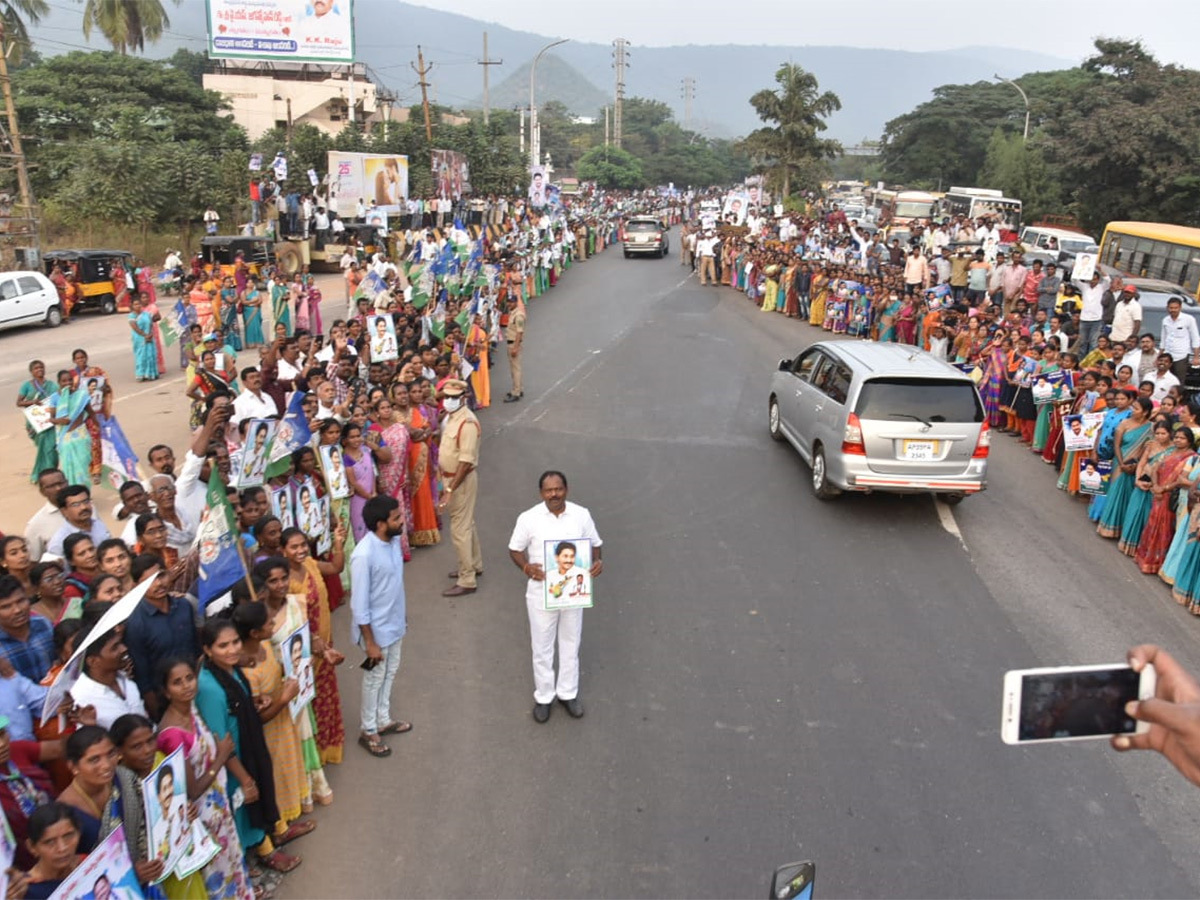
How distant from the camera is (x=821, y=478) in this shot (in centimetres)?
1002

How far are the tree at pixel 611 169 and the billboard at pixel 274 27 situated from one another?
31.7 meters

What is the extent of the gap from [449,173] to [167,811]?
38.6 meters

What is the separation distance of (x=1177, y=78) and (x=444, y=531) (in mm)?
39465

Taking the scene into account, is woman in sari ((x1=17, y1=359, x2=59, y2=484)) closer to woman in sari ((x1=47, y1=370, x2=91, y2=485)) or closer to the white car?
woman in sari ((x1=47, y1=370, x2=91, y2=485))

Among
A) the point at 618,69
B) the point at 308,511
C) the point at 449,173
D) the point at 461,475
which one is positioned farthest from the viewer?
the point at 618,69

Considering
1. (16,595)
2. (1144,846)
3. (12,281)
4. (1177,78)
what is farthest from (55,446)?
(1177,78)

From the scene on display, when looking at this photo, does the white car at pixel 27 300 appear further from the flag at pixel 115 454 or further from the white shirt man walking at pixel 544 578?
the white shirt man walking at pixel 544 578

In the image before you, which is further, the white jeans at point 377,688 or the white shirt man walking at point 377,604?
the white jeans at point 377,688

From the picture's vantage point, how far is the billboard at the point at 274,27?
49906mm

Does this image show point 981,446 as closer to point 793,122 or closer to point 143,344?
point 143,344

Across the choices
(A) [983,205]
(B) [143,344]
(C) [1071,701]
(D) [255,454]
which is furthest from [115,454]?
(A) [983,205]

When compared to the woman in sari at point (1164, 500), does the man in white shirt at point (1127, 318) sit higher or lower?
higher

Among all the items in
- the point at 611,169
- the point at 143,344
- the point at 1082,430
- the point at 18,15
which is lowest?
the point at 143,344

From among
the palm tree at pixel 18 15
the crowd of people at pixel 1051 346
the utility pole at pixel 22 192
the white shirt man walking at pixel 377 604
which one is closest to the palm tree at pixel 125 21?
the palm tree at pixel 18 15
